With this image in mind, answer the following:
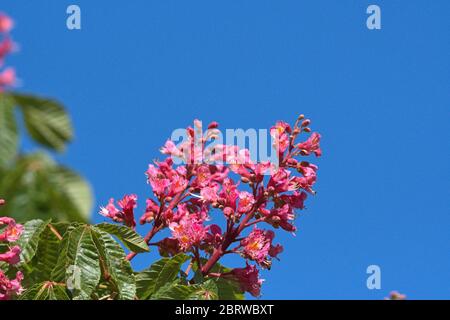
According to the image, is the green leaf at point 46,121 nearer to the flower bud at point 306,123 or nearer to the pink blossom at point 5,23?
the pink blossom at point 5,23

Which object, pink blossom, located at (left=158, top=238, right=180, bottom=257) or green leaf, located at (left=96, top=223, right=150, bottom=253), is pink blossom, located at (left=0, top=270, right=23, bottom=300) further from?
pink blossom, located at (left=158, top=238, right=180, bottom=257)

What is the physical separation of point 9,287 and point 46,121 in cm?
185

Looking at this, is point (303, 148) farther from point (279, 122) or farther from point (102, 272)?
point (102, 272)

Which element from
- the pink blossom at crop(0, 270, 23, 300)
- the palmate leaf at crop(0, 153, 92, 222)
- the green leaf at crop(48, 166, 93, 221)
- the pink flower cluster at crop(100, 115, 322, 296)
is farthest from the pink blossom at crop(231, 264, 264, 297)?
the green leaf at crop(48, 166, 93, 221)

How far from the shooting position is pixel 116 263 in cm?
302

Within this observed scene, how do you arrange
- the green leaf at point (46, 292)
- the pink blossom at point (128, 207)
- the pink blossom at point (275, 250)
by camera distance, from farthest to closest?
the pink blossom at point (128, 207) < the pink blossom at point (275, 250) < the green leaf at point (46, 292)

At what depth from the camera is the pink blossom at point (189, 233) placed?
3400 mm

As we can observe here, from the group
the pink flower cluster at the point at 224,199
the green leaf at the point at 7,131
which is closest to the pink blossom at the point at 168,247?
the pink flower cluster at the point at 224,199

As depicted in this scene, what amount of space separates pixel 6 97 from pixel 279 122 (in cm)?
255

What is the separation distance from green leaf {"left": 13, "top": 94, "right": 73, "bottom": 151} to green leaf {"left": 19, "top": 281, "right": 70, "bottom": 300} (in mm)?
1606
